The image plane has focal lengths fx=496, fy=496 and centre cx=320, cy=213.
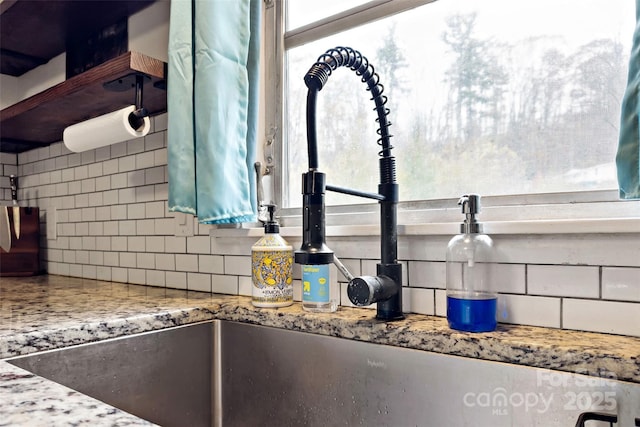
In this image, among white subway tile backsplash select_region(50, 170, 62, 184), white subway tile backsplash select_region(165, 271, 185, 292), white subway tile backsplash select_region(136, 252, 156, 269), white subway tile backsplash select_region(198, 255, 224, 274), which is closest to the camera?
white subway tile backsplash select_region(198, 255, 224, 274)

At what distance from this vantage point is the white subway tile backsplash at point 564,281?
0.86 metres

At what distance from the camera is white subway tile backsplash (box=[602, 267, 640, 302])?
82 centimetres

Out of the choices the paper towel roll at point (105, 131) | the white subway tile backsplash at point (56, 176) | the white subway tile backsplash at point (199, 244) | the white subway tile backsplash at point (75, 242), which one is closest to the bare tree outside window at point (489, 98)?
the white subway tile backsplash at point (199, 244)

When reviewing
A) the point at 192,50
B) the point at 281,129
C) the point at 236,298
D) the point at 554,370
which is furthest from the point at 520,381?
the point at 192,50

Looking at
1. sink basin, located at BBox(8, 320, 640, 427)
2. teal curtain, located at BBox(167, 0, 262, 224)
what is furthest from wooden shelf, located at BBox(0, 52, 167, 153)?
sink basin, located at BBox(8, 320, 640, 427)

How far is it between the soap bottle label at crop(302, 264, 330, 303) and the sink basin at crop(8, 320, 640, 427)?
9 cm

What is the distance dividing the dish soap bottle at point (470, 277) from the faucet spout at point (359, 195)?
112 mm

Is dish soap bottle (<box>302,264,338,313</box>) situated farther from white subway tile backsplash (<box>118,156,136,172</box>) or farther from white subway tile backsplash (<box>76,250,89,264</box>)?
white subway tile backsplash (<box>76,250,89,264</box>)

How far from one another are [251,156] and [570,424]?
94 cm

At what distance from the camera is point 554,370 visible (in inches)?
29.6

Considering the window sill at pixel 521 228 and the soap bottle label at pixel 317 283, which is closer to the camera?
the window sill at pixel 521 228

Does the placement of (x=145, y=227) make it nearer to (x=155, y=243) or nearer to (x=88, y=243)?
(x=155, y=243)

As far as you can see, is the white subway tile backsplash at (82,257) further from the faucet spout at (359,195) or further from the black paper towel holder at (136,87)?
the faucet spout at (359,195)

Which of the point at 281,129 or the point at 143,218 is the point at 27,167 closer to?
the point at 143,218
